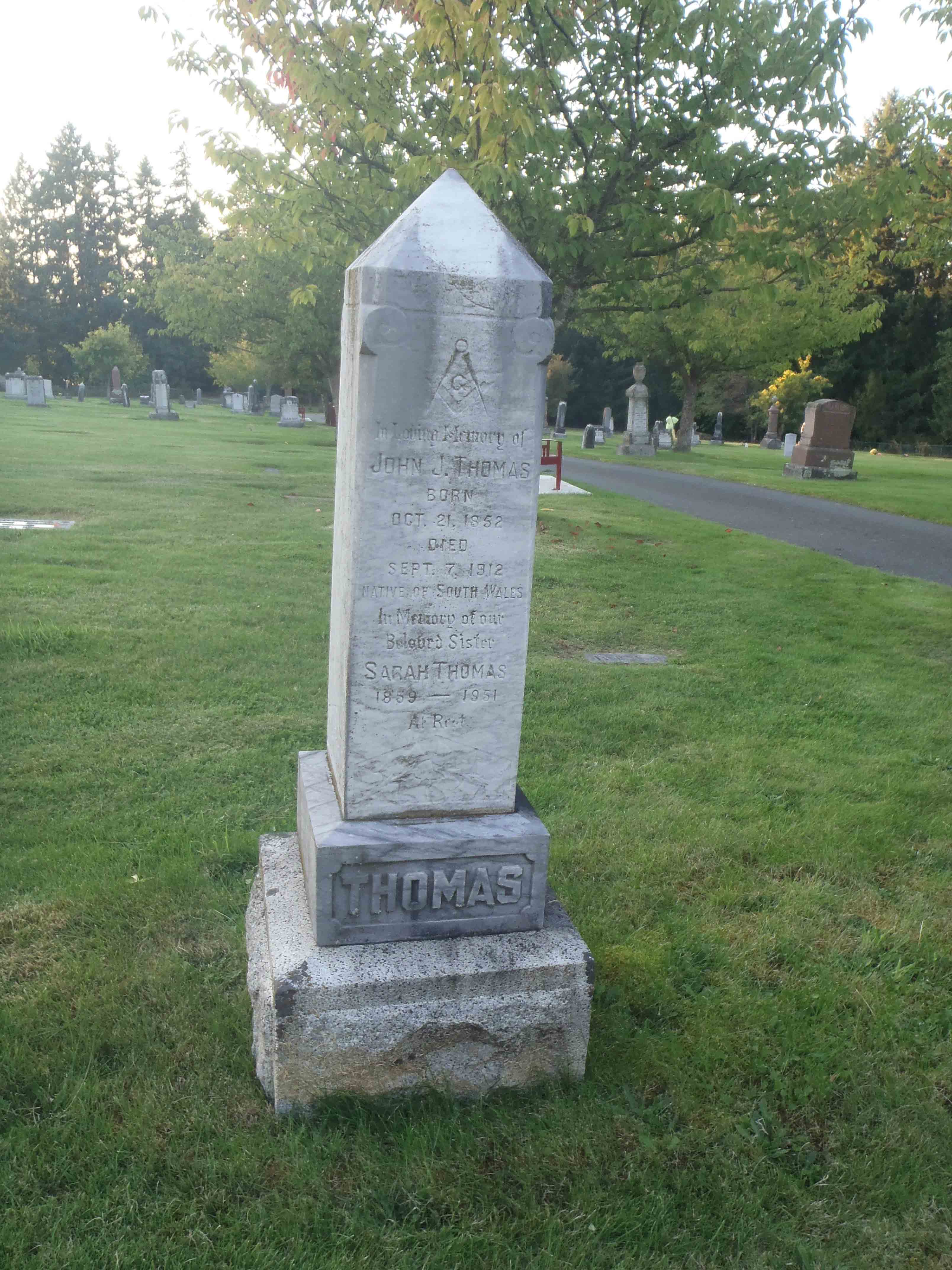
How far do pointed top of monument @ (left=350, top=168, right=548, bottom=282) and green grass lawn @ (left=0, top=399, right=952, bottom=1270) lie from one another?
2.24m

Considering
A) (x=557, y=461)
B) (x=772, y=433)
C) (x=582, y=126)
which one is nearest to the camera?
(x=582, y=126)

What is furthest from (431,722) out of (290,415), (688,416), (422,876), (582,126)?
(290,415)

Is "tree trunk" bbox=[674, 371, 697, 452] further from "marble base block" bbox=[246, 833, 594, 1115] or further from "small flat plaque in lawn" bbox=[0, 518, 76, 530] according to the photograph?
"marble base block" bbox=[246, 833, 594, 1115]

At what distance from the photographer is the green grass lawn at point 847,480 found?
1725 centimetres

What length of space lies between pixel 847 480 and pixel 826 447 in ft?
3.22

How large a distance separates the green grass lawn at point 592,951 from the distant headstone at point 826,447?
16.1 m

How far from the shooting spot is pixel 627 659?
6.70 meters

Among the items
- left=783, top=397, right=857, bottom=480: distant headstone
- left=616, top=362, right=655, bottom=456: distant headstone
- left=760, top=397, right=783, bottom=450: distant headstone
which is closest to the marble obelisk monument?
left=783, top=397, right=857, bottom=480: distant headstone

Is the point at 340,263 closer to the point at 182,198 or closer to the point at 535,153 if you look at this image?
the point at 535,153

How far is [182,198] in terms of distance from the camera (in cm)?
7144

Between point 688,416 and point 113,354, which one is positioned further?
point 113,354

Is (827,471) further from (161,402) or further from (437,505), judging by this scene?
(161,402)

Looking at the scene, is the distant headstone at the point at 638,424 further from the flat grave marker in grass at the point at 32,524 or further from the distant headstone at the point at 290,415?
the flat grave marker in grass at the point at 32,524

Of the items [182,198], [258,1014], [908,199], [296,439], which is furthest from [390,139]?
[182,198]
